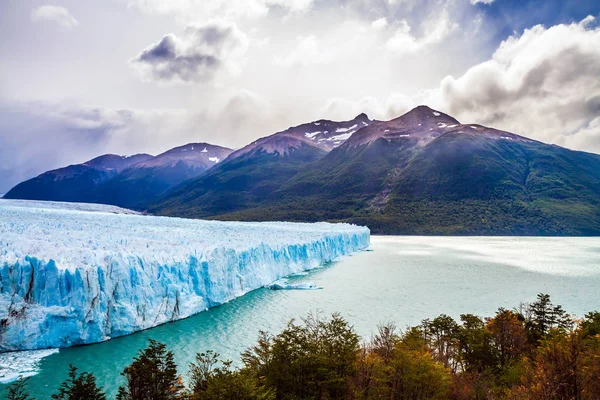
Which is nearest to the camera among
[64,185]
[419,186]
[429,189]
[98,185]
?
[429,189]

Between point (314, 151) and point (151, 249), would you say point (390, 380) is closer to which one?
point (151, 249)

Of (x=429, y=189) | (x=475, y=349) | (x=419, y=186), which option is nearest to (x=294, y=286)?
(x=475, y=349)

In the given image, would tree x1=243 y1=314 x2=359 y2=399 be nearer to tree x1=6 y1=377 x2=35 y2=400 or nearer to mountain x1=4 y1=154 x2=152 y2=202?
tree x1=6 y1=377 x2=35 y2=400

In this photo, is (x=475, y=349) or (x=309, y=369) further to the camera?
(x=475, y=349)

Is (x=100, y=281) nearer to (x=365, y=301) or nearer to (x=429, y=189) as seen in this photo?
(x=365, y=301)

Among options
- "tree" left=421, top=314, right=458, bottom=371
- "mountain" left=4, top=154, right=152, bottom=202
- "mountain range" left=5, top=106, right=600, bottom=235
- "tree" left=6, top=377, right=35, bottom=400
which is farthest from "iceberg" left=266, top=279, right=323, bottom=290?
"mountain" left=4, top=154, right=152, bottom=202

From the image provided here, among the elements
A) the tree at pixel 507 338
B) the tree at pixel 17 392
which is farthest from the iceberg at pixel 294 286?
the tree at pixel 17 392
